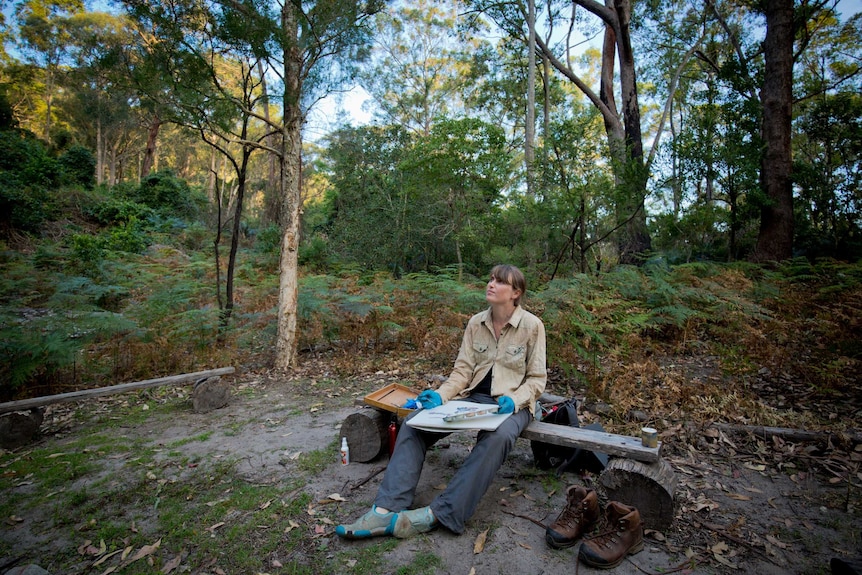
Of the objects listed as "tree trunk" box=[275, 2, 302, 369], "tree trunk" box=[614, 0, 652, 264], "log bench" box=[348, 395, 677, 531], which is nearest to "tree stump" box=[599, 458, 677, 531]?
"log bench" box=[348, 395, 677, 531]

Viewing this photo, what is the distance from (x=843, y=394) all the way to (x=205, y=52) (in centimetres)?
935

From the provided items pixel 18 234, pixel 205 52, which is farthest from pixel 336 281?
pixel 18 234

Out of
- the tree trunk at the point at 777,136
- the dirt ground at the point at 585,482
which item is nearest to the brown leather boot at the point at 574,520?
the dirt ground at the point at 585,482

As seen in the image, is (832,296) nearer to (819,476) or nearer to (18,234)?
(819,476)

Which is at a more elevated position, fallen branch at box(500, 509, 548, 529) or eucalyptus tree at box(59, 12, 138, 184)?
eucalyptus tree at box(59, 12, 138, 184)

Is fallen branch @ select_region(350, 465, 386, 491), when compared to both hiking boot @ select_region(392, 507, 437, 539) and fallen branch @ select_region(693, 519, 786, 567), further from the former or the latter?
fallen branch @ select_region(693, 519, 786, 567)

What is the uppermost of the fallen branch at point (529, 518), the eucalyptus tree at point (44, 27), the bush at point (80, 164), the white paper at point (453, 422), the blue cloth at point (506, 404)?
the eucalyptus tree at point (44, 27)

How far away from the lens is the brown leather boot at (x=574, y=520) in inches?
103

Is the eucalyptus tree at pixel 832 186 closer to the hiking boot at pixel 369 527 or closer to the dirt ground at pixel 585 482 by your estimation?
the dirt ground at pixel 585 482

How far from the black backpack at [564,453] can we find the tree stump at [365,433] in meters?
1.35

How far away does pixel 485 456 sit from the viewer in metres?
2.81

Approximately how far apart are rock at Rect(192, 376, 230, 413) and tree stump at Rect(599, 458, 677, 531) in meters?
4.62

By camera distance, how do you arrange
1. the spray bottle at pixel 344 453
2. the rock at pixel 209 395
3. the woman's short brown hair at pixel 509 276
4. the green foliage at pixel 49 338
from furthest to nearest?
the rock at pixel 209 395 < the green foliage at pixel 49 338 < the spray bottle at pixel 344 453 < the woman's short brown hair at pixel 509 276

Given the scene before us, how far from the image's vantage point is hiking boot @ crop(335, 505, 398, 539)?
272 centimetres
